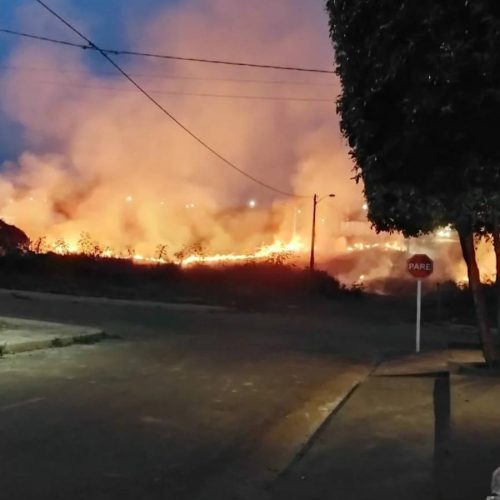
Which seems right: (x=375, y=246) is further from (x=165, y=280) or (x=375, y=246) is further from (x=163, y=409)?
(x=163, y=409)

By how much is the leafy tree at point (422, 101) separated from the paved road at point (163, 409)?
115 inches

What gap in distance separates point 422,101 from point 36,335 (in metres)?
9.11

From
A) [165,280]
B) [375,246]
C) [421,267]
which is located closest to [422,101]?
[421,267]

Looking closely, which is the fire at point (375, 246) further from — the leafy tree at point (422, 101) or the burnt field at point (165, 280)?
the leafy tree at point (422, 101)

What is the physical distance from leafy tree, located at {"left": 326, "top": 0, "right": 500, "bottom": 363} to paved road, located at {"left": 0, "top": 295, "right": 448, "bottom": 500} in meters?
2.92

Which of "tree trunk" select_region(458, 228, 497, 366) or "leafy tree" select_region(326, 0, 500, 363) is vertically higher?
"leafy tree" select_region(326, 0, 500, 363)

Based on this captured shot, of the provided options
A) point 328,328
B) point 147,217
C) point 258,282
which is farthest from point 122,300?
point 147,217

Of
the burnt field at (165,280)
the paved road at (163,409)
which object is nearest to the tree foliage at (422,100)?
the paved road at (163,409)

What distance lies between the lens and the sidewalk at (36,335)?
12.4m

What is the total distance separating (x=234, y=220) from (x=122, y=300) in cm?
4152

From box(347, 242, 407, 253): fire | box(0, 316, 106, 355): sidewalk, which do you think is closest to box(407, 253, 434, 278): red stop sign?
box(0, 316, 106, 355): sidewalk

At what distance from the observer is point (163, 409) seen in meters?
8.23

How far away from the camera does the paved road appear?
5656mm

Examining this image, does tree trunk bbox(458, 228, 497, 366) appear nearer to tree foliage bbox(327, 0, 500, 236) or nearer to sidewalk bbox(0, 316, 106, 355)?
tree foliage bbox(327, 0, 500, 236)
